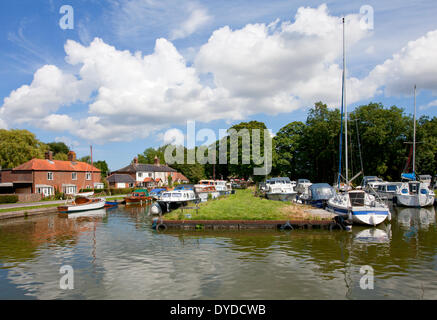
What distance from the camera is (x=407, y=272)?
46.7 feet

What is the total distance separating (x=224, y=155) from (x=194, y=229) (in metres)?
53.1

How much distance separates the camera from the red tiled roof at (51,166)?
54750mm

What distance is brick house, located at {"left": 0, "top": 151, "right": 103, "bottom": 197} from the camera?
54062 mm

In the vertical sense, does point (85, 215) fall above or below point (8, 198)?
below

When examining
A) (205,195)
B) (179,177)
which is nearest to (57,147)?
(179,177)

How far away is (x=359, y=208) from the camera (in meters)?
25.8

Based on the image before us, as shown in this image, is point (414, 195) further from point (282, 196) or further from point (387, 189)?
point (282, 196)

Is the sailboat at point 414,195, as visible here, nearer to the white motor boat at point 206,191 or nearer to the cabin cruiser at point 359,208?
the cabin cruiser at point 359,208

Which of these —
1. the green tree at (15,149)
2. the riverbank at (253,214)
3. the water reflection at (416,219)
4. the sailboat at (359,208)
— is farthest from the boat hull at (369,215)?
the green tree at (15,149)

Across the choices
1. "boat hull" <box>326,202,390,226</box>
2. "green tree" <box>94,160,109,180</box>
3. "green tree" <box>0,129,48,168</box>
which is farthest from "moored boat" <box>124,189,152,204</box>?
"green tree" <box>94,160,109,180</box>

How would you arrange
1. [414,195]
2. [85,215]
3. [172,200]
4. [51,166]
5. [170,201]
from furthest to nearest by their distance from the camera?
[51,166], [414,195], [85,215], [172,200], [170,201]

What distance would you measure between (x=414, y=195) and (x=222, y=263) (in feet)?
112
